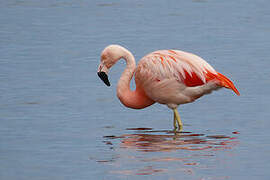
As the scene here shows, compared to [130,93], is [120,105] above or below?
below

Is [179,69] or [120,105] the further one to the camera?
[120,105]

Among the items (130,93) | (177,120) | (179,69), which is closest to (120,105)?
(130,93)

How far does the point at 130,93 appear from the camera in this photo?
9750 millimetres

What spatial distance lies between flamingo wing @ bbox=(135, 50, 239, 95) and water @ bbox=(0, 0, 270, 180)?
600 mm

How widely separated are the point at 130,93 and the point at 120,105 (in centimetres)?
103

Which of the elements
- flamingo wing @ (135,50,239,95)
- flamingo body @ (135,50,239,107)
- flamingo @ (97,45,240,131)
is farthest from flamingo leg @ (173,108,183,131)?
flamingo wing @ (135,50,239,95)

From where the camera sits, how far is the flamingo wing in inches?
367

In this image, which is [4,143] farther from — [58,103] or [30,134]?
[58,103]

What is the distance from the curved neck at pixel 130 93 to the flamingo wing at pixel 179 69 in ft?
0.79

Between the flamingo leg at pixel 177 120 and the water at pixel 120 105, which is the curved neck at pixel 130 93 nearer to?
the water at pixel 120 105

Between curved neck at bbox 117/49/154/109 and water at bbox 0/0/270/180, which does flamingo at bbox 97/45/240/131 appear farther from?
water at bbox 0/0/270/180

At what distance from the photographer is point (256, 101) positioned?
34.7 feet

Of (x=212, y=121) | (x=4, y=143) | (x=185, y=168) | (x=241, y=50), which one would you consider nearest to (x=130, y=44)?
(x=241, y=50)

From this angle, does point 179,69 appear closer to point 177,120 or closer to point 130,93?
point 177,120
